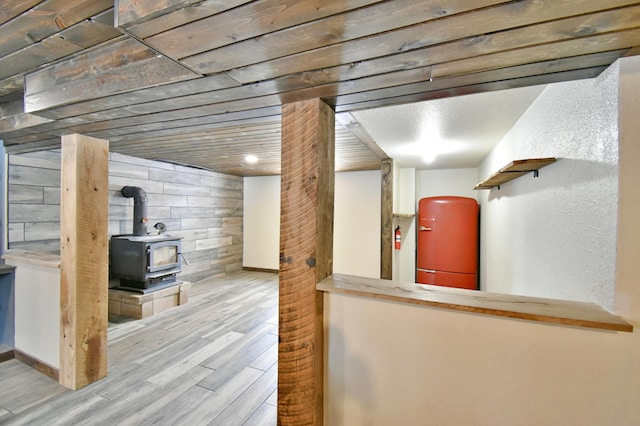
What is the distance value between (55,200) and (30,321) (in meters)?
1.28

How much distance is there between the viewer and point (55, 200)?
2871 millimetres

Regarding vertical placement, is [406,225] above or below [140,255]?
above

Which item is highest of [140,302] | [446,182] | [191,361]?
[446,182]

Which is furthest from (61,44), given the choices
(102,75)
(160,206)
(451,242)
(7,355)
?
(451,242)

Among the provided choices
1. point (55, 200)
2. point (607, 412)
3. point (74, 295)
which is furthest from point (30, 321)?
point (607, 412)

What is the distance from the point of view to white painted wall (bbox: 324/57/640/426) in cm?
92

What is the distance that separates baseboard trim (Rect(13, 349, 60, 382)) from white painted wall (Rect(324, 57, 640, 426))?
90.4 inches

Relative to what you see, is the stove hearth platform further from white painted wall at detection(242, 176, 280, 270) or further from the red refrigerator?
the red refrigerator

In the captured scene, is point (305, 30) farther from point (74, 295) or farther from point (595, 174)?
point (74, 295)

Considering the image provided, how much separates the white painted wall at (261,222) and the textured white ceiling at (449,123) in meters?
3.01

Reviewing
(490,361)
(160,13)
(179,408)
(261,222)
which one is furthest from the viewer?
(261,222)

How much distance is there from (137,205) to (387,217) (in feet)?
11.2

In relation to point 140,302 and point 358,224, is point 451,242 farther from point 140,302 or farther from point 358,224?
point 140,302

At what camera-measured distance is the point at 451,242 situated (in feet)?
12.3
